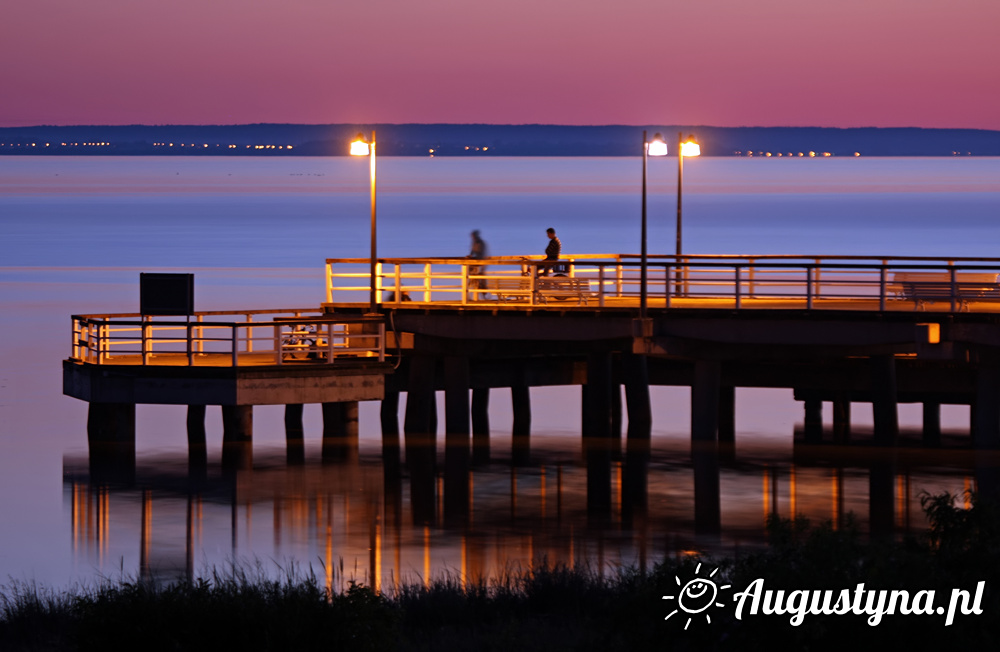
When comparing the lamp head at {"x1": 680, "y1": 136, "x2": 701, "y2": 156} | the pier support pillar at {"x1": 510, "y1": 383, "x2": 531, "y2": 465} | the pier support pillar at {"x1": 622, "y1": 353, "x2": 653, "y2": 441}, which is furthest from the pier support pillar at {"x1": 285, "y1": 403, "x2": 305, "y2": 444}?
the lamp head at {"x1": 680, "y1": 136, "x2": 701, "y2": 156}

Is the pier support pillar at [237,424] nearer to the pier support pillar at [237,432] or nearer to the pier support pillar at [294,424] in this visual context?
the pier support pillar at [237,432]

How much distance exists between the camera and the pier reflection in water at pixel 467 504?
74.7 ft

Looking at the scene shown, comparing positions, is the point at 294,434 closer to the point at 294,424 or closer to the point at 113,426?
the point at 294,424

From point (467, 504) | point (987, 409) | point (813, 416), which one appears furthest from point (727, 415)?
point (467, 504)

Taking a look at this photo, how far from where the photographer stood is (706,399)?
31500 mm

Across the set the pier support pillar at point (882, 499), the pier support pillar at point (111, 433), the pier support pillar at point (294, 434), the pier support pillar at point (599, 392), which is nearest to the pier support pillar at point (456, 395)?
the pier support pillar at point (599, 392)

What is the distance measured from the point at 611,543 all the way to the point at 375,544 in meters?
3.14

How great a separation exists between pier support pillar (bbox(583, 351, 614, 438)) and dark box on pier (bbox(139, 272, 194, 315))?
7471mm

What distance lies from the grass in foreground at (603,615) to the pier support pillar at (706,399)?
46.2ft

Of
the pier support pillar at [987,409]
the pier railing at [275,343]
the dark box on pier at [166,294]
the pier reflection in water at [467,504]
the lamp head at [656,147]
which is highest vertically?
the lamp head at [656,147]

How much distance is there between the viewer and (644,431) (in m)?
33.6

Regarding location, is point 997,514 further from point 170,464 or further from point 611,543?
point 170,464

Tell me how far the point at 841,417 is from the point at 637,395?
192 inches

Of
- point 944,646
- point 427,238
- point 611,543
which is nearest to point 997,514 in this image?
point 944,646
